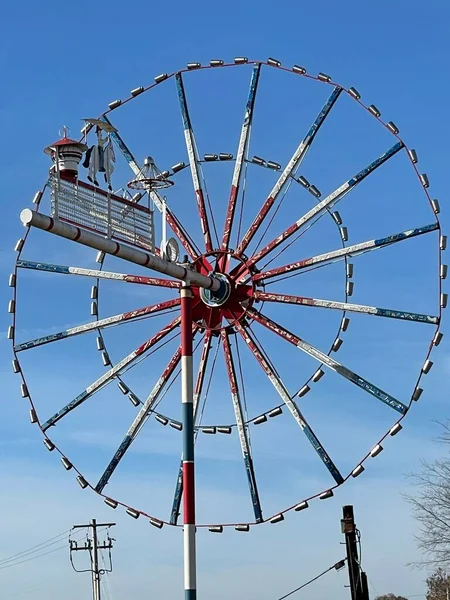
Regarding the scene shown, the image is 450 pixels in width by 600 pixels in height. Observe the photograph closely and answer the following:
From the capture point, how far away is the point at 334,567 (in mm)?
30062

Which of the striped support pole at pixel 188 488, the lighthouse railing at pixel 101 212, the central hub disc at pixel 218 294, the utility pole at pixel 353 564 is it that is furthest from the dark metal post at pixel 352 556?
the lighthouse railing at pixel 101 212

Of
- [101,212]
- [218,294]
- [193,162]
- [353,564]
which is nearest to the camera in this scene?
[101,212]

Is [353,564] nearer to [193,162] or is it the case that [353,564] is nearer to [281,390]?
[281,390]

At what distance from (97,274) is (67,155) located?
25.3 feet

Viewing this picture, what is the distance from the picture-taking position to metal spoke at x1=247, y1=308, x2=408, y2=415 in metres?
29.5

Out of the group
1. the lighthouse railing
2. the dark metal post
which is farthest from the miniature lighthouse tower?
the dark metal post

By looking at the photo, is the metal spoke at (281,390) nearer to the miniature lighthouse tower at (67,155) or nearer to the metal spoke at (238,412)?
the metal spoke at (238,412)

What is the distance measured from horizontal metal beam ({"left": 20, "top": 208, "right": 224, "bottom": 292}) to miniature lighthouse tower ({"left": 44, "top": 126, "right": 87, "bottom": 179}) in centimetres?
173

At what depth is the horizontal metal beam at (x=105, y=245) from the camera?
850 inches

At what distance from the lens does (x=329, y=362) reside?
3019 centimetres

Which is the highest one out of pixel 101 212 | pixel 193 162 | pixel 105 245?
pixel 193 162

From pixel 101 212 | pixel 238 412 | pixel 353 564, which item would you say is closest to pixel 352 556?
pixel 353 564

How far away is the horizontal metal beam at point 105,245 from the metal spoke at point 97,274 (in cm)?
312

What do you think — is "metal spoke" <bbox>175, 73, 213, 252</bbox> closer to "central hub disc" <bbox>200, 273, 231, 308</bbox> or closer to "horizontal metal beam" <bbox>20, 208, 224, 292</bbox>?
"central hub disc" <bbox>200, 273, 231, 308</bbox>
